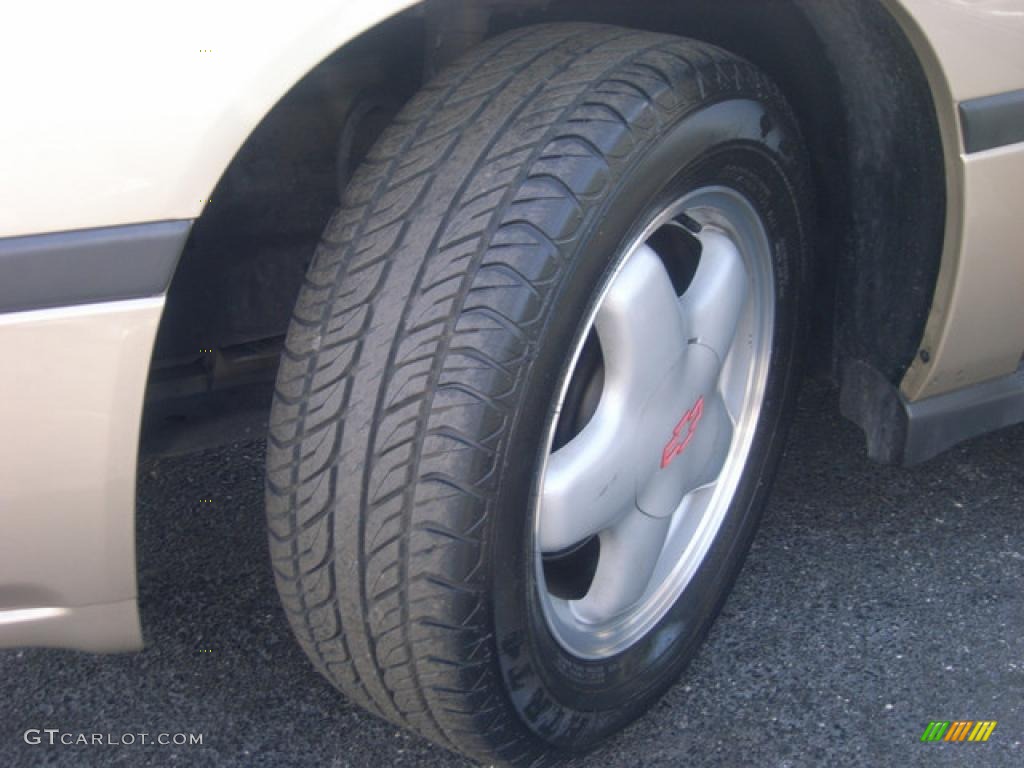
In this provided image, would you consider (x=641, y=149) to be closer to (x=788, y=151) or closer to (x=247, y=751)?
(x=788, y=151)

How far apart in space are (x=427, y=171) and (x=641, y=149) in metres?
0.24

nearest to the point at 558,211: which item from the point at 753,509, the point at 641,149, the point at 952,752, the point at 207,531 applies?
the point at 641,149

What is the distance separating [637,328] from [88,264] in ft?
2.11

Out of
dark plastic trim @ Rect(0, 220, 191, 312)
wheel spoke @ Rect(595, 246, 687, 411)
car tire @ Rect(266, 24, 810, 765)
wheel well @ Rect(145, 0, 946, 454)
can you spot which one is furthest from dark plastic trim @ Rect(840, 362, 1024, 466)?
dark plastic trim @ Rect(0, 220, 191, 312)

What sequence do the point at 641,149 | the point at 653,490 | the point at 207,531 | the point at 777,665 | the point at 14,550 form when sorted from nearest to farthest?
the point at 14,550 → the point at 641,149 → the point at 653,490 → the point at 777,665 → the point at 207,531

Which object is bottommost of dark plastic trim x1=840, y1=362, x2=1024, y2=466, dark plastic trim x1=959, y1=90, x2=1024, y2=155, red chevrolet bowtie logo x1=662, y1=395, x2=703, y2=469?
dark plastic trim x1=840, y1=362, x2=1024, y2=466

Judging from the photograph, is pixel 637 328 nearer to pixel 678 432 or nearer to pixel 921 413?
pixel 678 432

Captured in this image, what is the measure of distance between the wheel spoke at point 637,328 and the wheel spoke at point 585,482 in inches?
1.5

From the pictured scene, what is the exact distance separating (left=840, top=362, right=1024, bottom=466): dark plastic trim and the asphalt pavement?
28 centimetres

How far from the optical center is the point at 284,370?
1325 millimetres

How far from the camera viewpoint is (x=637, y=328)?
1443 millimetres

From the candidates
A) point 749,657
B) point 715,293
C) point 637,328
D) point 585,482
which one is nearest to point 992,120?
point 715,293

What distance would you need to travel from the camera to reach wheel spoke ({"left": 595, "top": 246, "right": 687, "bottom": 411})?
1420mm

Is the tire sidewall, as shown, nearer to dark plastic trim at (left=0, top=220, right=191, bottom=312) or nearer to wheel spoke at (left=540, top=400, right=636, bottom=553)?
wheel spoke at (left=540, top=400, right=636, bottom=553)
